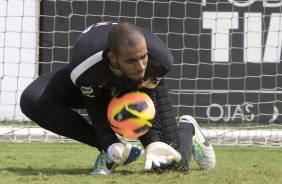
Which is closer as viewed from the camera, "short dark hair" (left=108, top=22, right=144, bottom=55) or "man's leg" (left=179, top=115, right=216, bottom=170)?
"short dark hair" (left=108, top=22, right=144, bottom=55)

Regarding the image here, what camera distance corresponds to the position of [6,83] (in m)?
6.76

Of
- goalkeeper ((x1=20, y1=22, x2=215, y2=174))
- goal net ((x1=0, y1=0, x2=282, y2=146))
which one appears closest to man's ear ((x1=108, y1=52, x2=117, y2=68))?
goalkeeper ((x1=20, y1=22, x2=215, y2=174))

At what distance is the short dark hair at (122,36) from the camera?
3043mm

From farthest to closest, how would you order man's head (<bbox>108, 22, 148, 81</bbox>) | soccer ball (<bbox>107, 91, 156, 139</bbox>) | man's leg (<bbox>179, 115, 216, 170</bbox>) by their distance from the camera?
man's leg (<bbox>179, 115, 216, 170</bbox>), soccer ball (<bbox>107, 91, 156, 139</bbox>), man's head (<bbox>108, 22, 148, 81</bbox>)

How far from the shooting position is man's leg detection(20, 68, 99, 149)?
3.55 m

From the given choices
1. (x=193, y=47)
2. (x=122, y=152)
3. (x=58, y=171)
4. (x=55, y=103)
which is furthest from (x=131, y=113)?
(x=193, y=47)

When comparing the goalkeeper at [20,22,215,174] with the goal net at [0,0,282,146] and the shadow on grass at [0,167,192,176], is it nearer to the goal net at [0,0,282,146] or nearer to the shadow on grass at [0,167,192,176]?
the shadow on grass at [0,167,192,176]

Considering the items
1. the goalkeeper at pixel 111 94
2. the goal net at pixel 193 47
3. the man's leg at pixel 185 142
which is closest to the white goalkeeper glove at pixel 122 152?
the goalkeeper at pixel 111 94

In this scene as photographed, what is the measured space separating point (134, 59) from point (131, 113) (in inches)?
12.0

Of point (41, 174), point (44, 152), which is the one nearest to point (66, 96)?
point (41, 174)

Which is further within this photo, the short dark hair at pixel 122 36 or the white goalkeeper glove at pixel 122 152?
the white goalkeeper glove at pixel 122 152

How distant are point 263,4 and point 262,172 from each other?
3.30 metres

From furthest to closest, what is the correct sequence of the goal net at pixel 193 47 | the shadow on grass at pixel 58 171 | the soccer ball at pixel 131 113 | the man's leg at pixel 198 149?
the goal net at pixel 193 47 < the man's leg at pixel 198 149 < the shadow on grass at pixel 58 171 < the soccer ball at pixel 131 113

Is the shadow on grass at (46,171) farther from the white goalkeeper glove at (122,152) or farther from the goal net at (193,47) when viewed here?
the goal net at (193,47)
